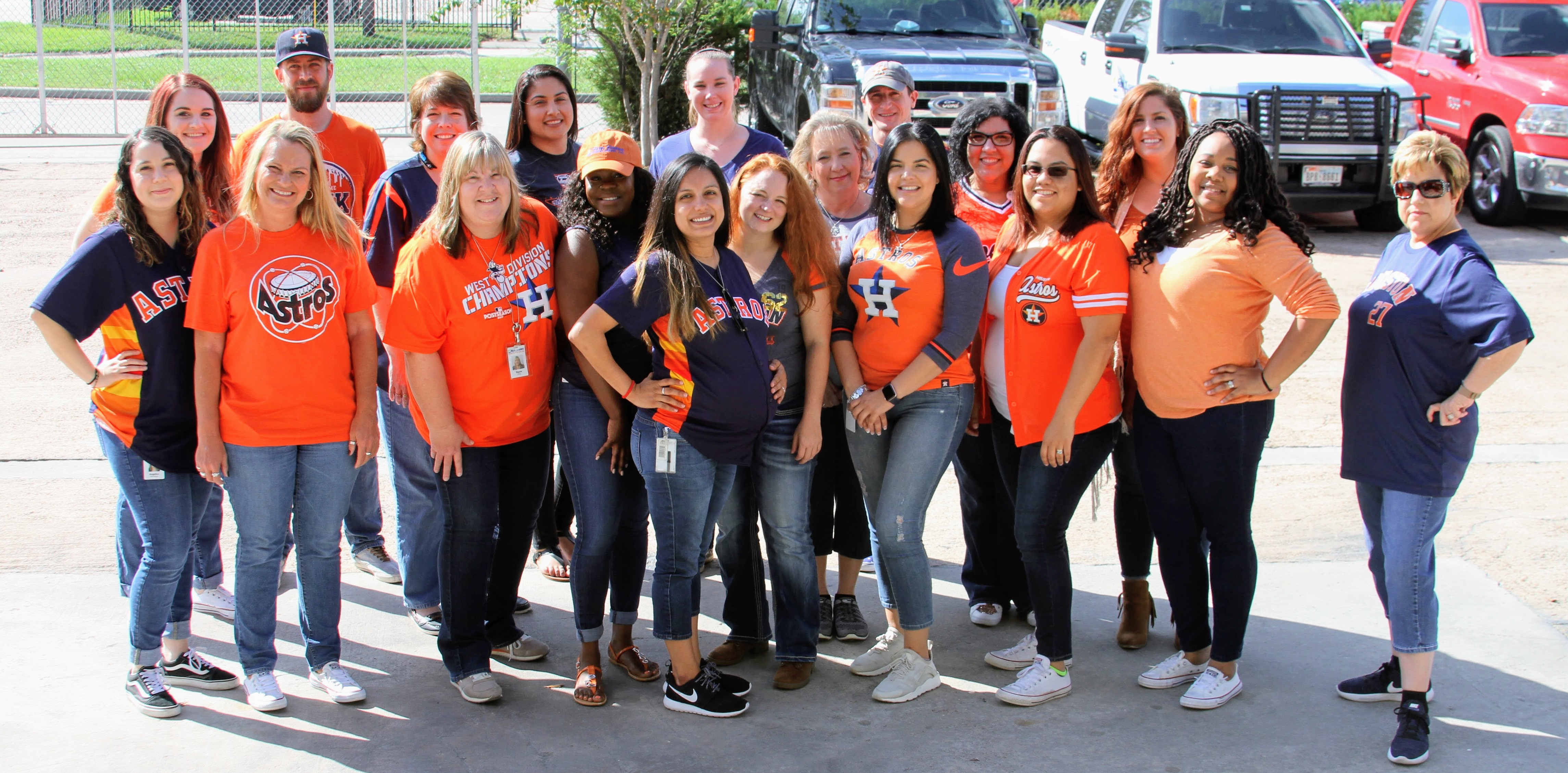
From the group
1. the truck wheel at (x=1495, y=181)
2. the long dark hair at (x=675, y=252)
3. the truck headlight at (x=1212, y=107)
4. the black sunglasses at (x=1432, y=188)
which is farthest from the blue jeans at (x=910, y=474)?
the truck wheel at (x=1495, y=181)

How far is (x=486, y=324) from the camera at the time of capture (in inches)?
148

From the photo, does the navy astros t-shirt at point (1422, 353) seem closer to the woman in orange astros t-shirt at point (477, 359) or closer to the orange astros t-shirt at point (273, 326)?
the woman in orange astros t-shirt at point (477, 359)

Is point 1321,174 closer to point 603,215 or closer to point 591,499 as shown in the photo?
point 603,215

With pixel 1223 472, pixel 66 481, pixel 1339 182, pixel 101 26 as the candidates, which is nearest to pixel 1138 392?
pixel 1223 472

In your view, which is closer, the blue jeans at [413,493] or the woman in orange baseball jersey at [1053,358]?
the woman in orange baseball jersey at [1053,358]

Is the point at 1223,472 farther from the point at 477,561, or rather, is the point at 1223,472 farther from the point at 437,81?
the point at 437,81

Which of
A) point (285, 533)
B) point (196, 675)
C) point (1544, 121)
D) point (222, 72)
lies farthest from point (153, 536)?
point (222, 72)

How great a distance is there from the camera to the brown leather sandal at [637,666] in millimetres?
4109

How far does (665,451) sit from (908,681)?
1108 mm

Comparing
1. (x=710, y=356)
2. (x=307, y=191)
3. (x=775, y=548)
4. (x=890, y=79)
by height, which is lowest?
(x=775, y=548)

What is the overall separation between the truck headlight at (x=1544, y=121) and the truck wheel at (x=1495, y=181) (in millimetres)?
244

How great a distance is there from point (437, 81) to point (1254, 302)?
2.91m

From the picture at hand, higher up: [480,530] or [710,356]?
[710,356]

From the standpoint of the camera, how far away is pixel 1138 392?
3973 millimetres
